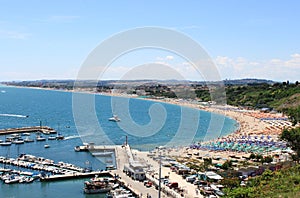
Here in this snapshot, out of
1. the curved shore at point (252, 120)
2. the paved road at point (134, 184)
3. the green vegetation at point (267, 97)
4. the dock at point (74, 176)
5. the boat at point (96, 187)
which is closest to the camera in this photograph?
the paved road at point (134, 184)

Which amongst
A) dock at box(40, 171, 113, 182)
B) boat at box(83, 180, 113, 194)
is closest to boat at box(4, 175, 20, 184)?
dock at box(40, 171, 113, 182)

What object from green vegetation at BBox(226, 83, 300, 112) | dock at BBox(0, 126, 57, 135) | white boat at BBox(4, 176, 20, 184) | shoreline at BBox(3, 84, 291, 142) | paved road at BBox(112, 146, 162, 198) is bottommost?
white boat at BBox(4, 176, 20, 184)

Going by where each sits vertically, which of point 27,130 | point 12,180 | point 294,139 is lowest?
point 12,180

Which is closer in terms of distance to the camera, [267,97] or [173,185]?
[173,185]

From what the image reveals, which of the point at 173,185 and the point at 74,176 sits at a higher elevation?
the point at 173,185

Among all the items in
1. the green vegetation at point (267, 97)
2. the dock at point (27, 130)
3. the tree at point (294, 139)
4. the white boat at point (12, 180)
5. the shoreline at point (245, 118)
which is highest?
the green vegetation at point (267, 97)

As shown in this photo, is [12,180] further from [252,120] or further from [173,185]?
[252,120]

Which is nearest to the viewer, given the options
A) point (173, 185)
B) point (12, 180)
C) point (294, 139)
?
point (173, 185)

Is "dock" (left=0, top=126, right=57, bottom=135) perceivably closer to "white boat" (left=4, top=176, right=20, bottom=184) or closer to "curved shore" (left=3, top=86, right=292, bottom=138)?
"white boat" (left=4, top=176, right=20, bottom=184)

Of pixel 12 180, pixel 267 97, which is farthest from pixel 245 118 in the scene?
pixel 12 180

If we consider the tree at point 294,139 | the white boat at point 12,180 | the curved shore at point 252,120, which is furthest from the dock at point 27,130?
the tree at point 294,139

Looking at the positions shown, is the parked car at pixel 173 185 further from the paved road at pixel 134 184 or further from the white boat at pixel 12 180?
the white boat at pixel 12 180
